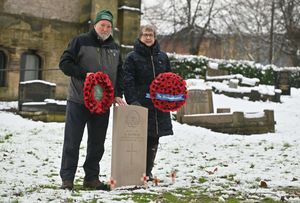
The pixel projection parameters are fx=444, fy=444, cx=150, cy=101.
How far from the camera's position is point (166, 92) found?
19.6 ft

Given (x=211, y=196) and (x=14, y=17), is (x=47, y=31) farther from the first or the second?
(x=211, y=196)

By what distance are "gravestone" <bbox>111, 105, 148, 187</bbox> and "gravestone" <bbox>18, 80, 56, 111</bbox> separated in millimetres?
9711

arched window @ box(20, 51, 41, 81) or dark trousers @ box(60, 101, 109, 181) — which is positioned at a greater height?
arched window @ box(20, 51, 41, 81)

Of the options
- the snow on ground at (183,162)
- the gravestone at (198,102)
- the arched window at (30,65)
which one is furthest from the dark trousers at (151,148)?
the arched window at (30,65)

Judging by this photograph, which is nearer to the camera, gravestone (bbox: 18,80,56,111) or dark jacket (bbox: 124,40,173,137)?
dark jacket (bbox: 124,40,173,137)

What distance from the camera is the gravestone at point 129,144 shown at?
5.50 metres

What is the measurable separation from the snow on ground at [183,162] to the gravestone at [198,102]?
79 centimetres

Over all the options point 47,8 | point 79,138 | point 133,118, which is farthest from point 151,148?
point 47,8

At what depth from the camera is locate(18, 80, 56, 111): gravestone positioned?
14773mm

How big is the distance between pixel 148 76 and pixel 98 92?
1.07 meters

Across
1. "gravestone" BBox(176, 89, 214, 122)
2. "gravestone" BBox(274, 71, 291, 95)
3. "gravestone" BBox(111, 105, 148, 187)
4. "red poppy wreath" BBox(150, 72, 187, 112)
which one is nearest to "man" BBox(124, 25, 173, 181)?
"red poppy wreath" BBox(150, 72, 187, 112)

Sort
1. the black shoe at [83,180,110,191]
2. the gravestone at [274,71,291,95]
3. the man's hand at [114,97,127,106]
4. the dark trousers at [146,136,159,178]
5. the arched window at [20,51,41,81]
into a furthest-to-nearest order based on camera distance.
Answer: the gravestone at [274,71,291,95] < the arched window at [20,51,41,81] < the dark trousers at [146,136,159,178] < the man's hand at [114,97,127,106] < the black shoe at [83,180,110,191]

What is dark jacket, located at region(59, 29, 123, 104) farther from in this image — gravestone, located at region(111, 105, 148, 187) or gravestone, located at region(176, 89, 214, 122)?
gravestone, located at region(176, 89, 214, 122)

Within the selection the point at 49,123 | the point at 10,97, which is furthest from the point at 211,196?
the point at 10,97
